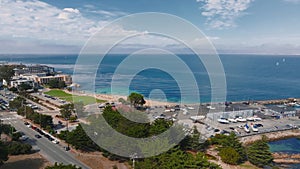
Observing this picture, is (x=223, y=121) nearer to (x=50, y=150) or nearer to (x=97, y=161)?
(x=97, y=161)

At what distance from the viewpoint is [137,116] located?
1241cm

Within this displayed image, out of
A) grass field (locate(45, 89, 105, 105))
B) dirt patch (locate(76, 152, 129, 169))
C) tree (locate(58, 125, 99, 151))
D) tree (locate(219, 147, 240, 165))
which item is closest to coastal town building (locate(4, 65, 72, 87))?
grass field (locate(45, 89, 105, 105))

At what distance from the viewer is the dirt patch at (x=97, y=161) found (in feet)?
32.9

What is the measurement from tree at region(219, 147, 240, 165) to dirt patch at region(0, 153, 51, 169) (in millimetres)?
7750

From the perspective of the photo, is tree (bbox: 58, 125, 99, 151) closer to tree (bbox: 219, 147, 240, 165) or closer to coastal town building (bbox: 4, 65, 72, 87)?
tree (bbox: 219, 147, 240, 165)

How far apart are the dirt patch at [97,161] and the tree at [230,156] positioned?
14.7ft

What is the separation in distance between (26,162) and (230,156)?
29.6 feet

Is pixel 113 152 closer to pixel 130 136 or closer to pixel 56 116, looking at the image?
pixel 130 136

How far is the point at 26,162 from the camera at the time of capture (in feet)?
34.4

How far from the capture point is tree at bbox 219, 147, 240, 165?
35.7 ft

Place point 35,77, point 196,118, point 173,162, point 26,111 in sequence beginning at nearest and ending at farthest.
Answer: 1. point 173,162
2. point 26,111
3. point 196,118
4. point 35,77

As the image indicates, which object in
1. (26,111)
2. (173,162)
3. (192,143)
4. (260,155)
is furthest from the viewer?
(26,111)

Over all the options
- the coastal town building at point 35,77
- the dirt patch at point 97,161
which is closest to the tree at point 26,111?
the dirt patch at point 97,161

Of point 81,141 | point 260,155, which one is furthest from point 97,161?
point 260,155
